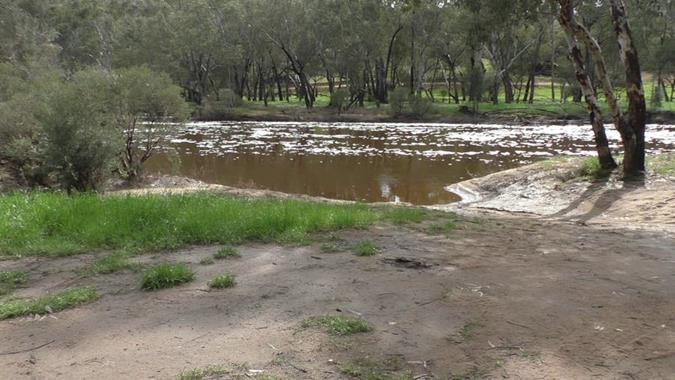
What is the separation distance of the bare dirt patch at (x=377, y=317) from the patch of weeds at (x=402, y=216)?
189 cm

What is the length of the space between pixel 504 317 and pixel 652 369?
119 centimetres

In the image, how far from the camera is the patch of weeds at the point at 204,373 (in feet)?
12.6

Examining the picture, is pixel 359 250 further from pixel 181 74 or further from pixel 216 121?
pixel 181 74

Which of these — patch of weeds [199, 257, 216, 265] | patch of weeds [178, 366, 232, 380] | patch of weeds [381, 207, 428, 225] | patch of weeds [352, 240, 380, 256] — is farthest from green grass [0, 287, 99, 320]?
patch of weeds [381, 207, 428, 225]

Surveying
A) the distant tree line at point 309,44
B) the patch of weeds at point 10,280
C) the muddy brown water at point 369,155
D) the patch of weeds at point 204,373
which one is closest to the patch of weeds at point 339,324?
the patch of weeds at point 204,373

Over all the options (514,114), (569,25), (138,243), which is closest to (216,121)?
(514,114)

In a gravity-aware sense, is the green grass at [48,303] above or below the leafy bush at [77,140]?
below

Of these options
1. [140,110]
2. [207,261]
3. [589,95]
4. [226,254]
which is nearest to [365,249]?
[226,254]

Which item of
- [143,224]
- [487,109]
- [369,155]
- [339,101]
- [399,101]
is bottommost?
[369,155]

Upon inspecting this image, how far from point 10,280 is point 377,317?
3907 millimetres

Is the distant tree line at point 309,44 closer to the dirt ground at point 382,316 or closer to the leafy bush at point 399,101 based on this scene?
the leafy bush at point 399,101

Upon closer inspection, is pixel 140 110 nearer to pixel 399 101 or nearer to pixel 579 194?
pixel 579 194

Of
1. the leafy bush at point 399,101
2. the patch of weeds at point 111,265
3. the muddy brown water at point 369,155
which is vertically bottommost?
the muddy brown water at point 369,155

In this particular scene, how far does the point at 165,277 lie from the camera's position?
5.83 metres
